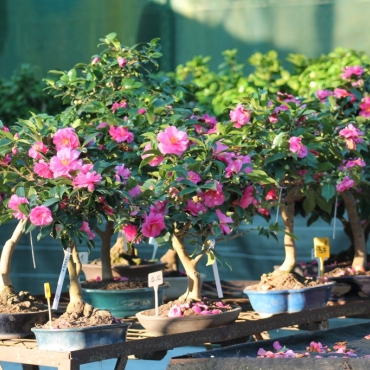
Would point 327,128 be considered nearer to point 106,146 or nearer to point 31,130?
point 106,146

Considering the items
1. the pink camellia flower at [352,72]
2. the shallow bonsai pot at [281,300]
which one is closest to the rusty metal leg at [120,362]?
the shallow bonsai pot at [281,300]

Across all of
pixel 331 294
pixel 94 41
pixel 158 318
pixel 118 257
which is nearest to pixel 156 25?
pixel 94 41

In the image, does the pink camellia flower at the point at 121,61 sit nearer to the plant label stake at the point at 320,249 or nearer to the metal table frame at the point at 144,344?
the plant label stake at the point at 320,249

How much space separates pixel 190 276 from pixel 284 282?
45cm

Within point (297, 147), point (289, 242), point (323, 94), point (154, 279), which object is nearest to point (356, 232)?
point (289, 242)

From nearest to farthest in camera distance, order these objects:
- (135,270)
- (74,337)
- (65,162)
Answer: (74,337)
(65,162)
(135,270)

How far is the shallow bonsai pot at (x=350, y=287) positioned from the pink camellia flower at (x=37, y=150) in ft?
4.39

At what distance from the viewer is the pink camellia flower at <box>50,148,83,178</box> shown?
98.7 inches

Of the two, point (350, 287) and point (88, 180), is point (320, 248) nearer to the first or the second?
point (350, 287)

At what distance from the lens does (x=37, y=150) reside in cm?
270

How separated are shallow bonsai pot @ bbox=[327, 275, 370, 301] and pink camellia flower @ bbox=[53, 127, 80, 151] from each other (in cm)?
132

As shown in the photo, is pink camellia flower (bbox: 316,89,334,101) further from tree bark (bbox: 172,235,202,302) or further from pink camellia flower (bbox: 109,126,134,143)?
tree bark (bbox: 172,235,202,302)

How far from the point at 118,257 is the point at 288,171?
99 cm

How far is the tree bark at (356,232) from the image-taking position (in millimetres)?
3688
